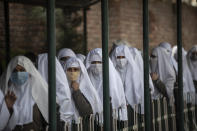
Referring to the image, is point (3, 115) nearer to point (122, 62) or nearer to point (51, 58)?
point (51, 58)

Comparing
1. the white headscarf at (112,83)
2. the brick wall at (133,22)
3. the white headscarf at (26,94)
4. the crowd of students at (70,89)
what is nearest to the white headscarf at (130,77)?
the crowd of students at (70,89)

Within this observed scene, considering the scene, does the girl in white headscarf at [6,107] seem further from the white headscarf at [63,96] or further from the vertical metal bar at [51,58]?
the vertical metal bar at [51,58]

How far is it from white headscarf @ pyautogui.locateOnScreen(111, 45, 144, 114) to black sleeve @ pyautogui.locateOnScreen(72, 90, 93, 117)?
30.3 inches

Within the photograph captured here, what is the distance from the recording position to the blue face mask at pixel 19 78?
3.32 m

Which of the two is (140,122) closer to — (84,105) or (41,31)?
(84,105)

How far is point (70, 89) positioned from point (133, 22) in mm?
4704

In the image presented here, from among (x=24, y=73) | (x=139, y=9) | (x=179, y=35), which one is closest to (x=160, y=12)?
(x=139, y=9)

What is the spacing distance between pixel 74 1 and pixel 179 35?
2938 millimetres

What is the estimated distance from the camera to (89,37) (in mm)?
7828

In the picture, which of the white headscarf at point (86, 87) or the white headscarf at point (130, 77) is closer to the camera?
the white headscarf at point (86, 87)

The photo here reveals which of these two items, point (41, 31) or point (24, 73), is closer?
point (24, 73)

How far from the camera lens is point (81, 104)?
366 centimetres

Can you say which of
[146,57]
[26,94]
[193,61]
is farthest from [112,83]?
[193,61]

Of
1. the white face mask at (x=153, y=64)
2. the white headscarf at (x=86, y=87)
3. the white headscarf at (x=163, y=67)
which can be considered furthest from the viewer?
the white face mask at (x=153, y=64)
